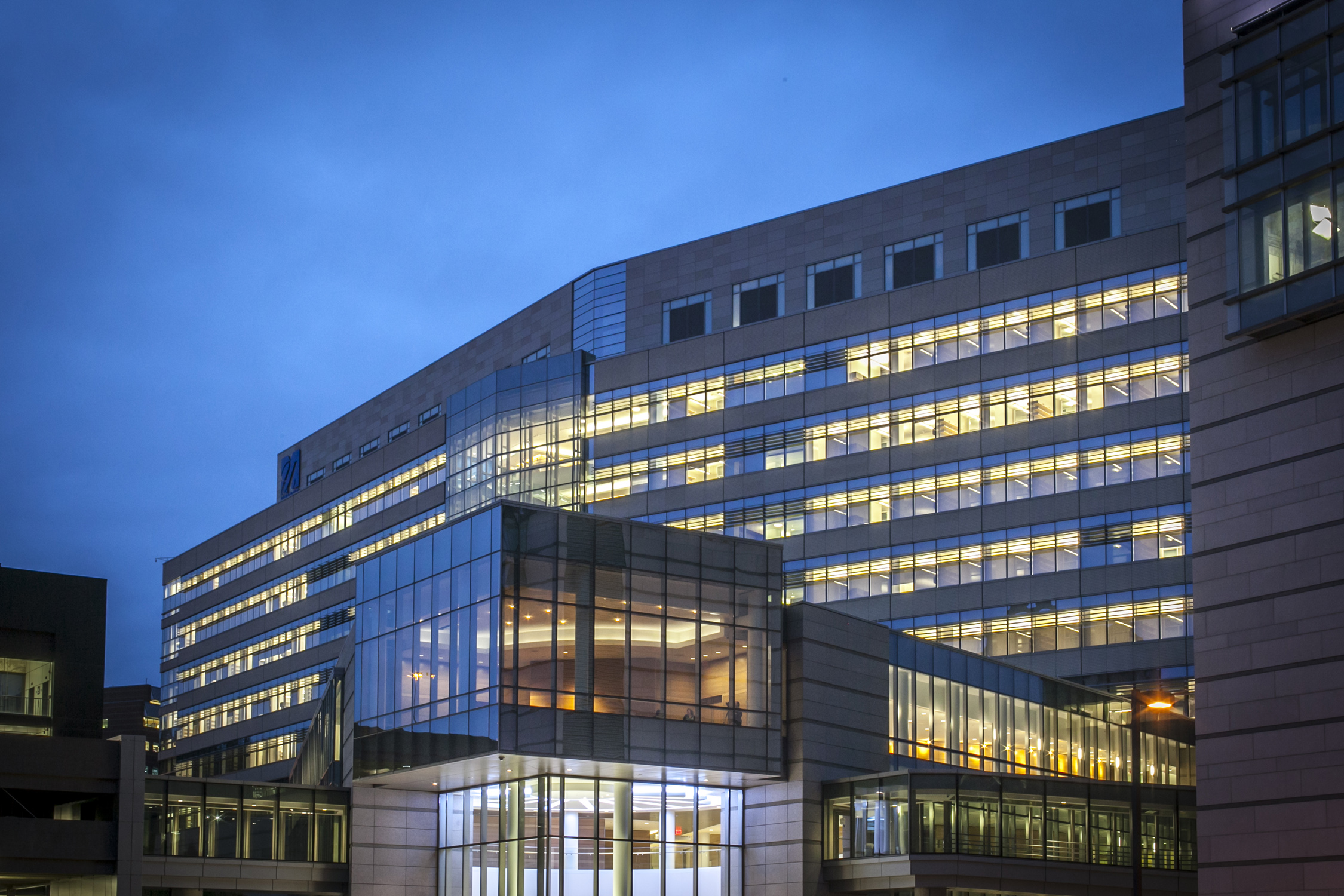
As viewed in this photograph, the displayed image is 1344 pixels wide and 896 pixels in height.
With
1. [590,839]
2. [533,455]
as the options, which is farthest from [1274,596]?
[533,455]

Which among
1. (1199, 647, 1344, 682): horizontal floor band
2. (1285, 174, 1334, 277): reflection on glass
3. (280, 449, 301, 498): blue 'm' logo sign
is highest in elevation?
(280, 449, 301, 498): blue 'm' logo sign

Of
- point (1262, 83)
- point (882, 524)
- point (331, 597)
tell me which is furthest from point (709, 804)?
point (331, 597)

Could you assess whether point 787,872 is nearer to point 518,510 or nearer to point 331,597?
point 518,510

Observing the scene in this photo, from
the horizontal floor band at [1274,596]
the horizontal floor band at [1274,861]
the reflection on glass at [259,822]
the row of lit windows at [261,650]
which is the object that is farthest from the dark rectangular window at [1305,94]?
the row of lit windows at [261,650]

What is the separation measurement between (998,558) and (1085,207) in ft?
65.9

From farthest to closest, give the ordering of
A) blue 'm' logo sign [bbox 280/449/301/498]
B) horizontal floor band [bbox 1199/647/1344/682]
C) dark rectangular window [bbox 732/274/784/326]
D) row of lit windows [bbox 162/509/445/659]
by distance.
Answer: blue 'm' logo sign [bbox 280/449/301/498]
row of lit windows [bbox 162/509/445/659]
dark rectangular window [bbox 732/274/784/326]
horizontal floor band [bbox 1199/647/1344/682]

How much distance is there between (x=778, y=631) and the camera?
51875 millimetres

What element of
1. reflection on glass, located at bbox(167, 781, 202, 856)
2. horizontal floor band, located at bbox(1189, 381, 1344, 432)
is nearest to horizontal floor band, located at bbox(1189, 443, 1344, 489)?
horizontal floor band, located at bbox(1189, 381, 1344, 432)

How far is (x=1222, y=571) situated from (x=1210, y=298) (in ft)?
21.9

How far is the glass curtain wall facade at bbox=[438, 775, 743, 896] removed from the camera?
48375 millimetres

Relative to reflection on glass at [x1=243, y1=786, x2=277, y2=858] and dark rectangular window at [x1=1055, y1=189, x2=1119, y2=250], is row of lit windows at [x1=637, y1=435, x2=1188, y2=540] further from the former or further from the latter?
reflection on glass at [x1=243, y1=786, x2=277, y2=858]

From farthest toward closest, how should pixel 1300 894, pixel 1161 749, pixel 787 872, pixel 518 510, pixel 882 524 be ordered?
pixel 882 524 < pixel 1161 749 < pixel 787 872 < pixel 518 510 < pixel 1300 894

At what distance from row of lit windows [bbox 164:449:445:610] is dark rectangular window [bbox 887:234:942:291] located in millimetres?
36855

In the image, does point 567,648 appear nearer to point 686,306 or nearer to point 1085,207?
point 1085,207
